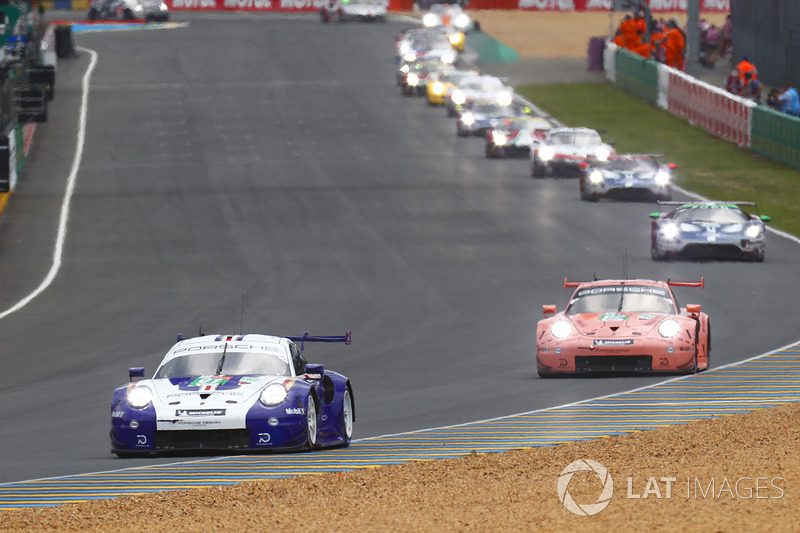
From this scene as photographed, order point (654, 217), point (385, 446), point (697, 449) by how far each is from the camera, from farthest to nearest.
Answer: point (654, 217)
point (385, 446)
point (697, 449)

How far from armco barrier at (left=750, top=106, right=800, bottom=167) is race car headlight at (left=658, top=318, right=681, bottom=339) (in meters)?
24.8

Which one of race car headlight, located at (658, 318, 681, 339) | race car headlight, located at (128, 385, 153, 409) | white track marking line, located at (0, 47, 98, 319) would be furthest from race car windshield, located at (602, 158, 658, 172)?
race car headlight, located at (128, 385, 153, 409)

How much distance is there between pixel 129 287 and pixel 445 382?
36.9 ft

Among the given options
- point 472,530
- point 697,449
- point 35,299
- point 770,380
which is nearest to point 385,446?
point 697,449

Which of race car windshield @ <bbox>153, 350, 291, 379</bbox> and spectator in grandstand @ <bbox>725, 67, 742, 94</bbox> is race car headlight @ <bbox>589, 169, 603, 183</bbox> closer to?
spectator in grandstand @ <bbox>725, 67, 742, 94</bbox>

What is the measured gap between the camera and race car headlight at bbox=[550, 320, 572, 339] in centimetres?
1998

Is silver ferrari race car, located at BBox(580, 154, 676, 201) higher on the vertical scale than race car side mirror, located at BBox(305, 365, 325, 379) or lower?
lower

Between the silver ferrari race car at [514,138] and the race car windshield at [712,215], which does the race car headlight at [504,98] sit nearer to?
the silver ferrari race car at [514,138]

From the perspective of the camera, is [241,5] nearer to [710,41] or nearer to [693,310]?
[710,41]

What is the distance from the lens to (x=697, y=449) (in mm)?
13305

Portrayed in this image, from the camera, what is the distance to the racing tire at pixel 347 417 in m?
15.3

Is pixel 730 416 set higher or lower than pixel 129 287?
higher

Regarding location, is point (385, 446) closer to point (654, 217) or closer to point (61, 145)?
point (654, 217)

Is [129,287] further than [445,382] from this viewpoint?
Yes
